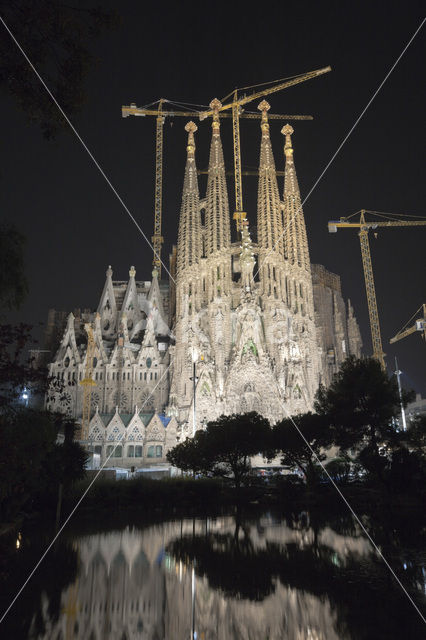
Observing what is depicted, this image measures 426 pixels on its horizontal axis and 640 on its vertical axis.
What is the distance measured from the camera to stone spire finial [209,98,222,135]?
73.4m

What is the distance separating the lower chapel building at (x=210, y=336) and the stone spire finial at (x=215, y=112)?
21 centimetres

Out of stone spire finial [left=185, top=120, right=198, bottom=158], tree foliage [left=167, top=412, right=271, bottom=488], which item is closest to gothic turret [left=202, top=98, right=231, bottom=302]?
stone spire finial [left=185, top=120, right=198, bottom=158]

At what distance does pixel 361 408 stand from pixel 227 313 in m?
36.3

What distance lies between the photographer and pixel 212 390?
5722cm

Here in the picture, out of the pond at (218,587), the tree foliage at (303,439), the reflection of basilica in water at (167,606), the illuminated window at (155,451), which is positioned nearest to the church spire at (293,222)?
the illuminated window at (155,451)

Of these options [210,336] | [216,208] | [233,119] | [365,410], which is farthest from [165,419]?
[233,119]

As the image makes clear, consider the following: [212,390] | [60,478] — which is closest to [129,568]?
[60,478]

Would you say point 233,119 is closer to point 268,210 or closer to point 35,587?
point 268,210

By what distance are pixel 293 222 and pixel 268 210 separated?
4.99 m

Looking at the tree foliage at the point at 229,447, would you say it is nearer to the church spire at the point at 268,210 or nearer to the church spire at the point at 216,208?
the church spire at the point at 216,208

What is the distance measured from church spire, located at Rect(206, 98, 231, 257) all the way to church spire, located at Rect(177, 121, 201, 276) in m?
1.69

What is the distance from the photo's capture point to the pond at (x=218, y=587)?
7.29 meters

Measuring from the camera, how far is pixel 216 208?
68.2 metres

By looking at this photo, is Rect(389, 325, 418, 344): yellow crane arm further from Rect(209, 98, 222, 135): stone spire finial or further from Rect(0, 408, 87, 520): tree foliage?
Rect(0, 408, 87, 520): tree foliage
